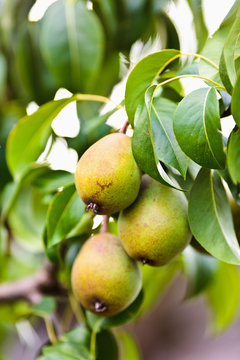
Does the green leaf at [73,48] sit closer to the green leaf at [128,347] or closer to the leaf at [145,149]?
the leaf at [145,149]

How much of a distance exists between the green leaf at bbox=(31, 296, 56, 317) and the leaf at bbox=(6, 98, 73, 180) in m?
0.28

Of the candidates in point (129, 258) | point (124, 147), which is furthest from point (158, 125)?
point (129, 258)

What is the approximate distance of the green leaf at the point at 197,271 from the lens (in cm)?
97

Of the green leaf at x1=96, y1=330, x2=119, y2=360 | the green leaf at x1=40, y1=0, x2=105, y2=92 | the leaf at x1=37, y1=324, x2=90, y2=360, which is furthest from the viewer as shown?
the green leaf at x1=40, y1=0, x2=105, y2=92

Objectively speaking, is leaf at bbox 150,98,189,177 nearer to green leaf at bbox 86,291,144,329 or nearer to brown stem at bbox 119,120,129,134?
brown stem at bbox 119,120,129,134

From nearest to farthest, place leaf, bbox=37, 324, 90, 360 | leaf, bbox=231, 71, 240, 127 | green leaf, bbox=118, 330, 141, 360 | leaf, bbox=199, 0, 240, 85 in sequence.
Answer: leaf, bbox=231, 71, 240, 127 < leaf, bbox=199, 0, 240, 85 < leaf, bbox=37, 324, 90, 360 < green leaf, bbox=118, 330, 141, 360

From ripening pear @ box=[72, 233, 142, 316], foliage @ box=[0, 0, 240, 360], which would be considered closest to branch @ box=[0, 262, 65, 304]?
foliage @ box=[0, 0, 240, 360]

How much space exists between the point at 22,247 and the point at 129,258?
75 cm

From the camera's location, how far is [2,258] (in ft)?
4.00

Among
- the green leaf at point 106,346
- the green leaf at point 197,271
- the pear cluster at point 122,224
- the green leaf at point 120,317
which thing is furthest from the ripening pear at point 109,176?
the green leaf at point 197,271

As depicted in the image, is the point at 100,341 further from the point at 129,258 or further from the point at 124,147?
the point at 124,147

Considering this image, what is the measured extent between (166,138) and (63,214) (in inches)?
7.5

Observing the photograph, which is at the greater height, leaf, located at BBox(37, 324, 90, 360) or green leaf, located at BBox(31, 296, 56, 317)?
leaf, located at BBox(37, 324, 90, 360)

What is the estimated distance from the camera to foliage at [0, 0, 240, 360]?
20.5 inches
